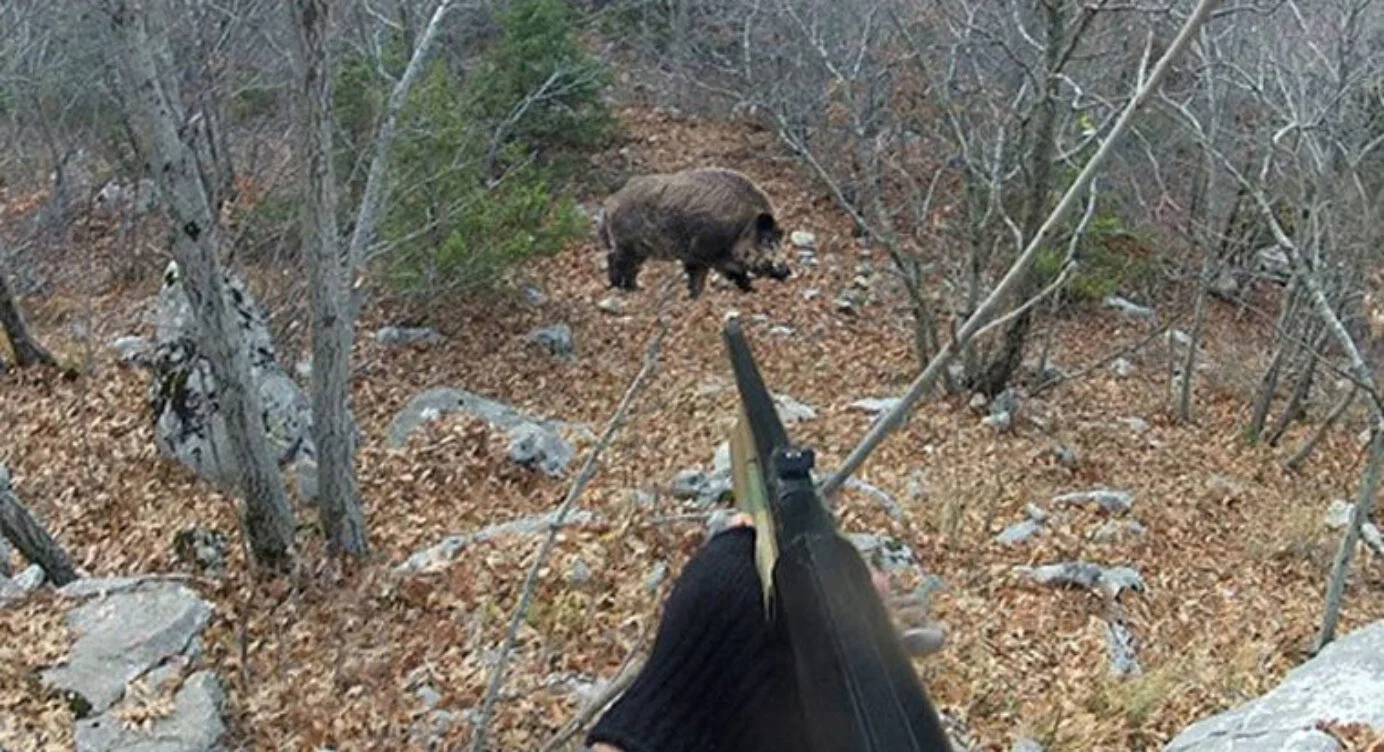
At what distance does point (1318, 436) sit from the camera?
8797mm

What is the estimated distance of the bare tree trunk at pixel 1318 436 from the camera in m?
8.63

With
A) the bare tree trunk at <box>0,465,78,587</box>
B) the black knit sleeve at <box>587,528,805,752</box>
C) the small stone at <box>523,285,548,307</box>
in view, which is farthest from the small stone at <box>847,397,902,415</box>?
the black knit sleeve at <box>587,528,805,752</box>

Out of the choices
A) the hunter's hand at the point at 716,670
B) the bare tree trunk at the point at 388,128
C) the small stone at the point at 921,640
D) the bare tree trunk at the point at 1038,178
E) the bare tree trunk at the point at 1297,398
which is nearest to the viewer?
the small stone at the point at 921,640

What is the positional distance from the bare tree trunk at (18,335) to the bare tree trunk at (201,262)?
4.24m

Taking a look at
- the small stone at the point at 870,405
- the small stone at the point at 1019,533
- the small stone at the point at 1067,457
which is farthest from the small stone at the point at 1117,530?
the small stone at the point at 870,405

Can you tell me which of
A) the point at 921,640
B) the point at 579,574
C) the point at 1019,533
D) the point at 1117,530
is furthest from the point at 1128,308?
the point at 921,640

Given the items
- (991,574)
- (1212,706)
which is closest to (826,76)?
(991,574)

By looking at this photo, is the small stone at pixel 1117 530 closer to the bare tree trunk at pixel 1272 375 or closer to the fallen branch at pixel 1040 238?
the bare tree trunk at pixel 1272 375

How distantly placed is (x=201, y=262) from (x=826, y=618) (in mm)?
3883

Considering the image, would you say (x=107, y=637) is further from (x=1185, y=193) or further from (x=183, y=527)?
(x=1185, y=193)

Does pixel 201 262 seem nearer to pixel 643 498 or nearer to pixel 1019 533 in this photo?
pixel 643 498

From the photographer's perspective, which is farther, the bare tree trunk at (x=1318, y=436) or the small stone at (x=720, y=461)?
the bare tree trunk at (x=1318, y=436)

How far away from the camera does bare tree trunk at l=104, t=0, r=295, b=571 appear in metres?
3.87

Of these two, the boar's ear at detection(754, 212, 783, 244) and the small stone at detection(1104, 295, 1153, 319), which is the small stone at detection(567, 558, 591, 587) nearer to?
the boar's ear at detection(754, 212, 783, 244)
